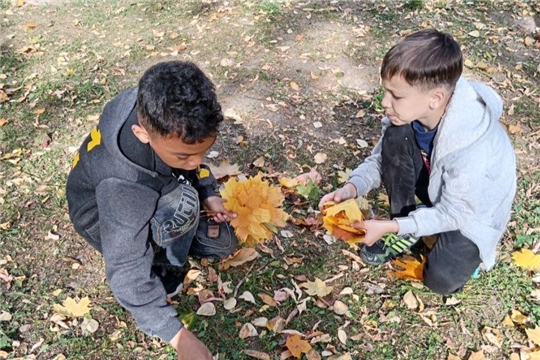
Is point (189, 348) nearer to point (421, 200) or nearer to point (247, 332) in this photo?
point (247, 332)

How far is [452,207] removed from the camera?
6.85 ft

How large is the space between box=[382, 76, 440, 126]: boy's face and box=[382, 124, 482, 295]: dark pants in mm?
244

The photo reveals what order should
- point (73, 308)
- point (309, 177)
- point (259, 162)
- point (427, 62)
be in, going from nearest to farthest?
point (427, 62) → point (73, 308) → point (309, 177) → point (259, 162)

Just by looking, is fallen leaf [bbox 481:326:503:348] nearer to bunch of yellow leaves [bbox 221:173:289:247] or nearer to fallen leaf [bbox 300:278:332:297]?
fallen leaf [bbox 300:278:332:297]

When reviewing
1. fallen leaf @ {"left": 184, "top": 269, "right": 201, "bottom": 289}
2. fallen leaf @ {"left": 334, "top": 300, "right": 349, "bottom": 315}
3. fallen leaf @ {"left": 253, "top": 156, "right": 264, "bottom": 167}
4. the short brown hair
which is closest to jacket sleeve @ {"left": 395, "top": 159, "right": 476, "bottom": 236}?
the short brown hair

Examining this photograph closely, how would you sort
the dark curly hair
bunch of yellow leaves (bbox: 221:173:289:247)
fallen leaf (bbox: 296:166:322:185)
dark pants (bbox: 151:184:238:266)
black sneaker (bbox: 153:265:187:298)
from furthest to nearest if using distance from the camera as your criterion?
fallen leaf (bbox: 296:166:322:185), black sneaker (bbox: 153:265:187:298), bunch of yellow leaves (bbox: 221:173:289:247), dark pants (bbox: 151:184:238:266), the dark curly hair

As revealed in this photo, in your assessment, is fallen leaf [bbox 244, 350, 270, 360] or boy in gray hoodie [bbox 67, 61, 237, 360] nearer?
boy in gray hoodie [bbox 67, 61, 237, 360]

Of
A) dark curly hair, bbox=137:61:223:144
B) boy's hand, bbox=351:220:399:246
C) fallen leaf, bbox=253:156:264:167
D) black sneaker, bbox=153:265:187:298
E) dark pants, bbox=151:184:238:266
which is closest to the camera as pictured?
dark curly hair, bbox=137:61:223:144

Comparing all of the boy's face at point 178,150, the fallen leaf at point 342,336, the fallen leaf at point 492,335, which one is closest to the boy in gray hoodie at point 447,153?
the fallen leaf at point 492,335

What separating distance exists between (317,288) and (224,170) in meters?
1.02

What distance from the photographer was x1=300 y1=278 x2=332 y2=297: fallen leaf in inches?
97.7

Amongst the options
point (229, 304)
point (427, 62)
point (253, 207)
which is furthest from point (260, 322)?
point (427, 62)

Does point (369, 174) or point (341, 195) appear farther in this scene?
point (369, 174)

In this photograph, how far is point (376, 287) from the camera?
2.52 m
